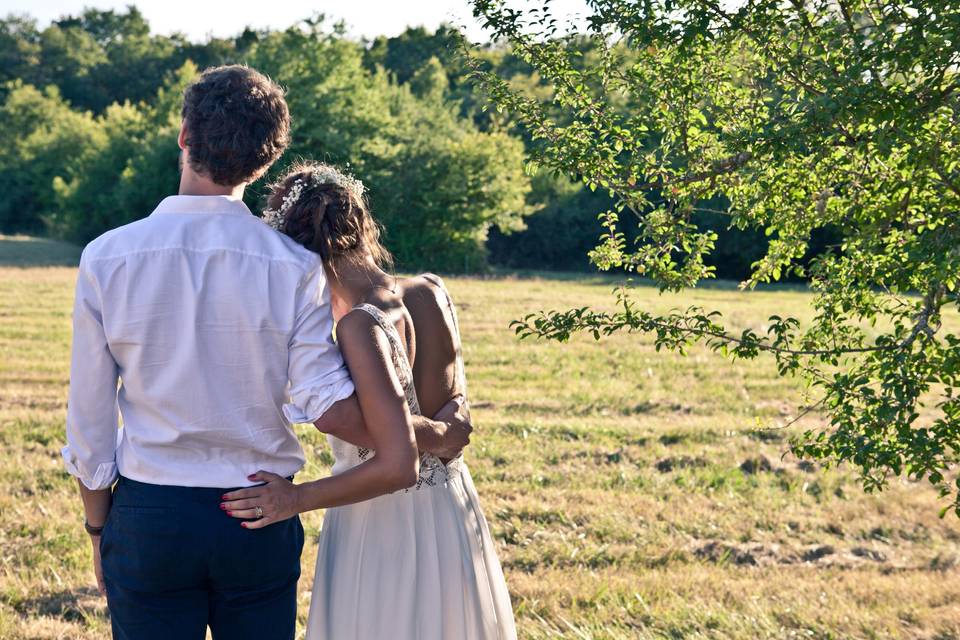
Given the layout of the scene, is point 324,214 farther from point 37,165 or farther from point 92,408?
point 37,165

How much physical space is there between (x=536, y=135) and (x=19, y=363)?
1100cm

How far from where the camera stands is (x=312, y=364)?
2516 millimetres

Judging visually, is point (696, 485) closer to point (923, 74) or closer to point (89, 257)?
point (923, 74)

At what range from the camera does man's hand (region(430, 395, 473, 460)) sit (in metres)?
3.22

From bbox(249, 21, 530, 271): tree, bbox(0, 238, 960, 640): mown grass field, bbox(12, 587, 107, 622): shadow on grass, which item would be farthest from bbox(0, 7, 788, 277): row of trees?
bbox(12, 587, 107, 622): shadow on grass

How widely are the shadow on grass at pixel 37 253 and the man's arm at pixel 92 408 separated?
32.2 m

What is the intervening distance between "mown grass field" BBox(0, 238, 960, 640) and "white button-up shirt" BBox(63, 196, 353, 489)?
2823mm

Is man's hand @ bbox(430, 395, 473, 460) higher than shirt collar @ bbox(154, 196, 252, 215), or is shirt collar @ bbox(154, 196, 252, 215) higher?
shirt collar @ bbox(154, 196, 252, 215)

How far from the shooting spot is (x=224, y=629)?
8.71 feet

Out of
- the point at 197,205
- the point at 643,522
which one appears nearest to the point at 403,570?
the point at 197,205

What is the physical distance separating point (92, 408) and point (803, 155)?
108 inches

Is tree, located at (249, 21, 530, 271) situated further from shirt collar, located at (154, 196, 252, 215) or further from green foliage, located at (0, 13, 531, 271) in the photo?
shirt collar, located at (154, 196, 252, 215)

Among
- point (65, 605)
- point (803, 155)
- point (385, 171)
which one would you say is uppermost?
point (385, 171)

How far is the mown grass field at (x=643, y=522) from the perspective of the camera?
5527 mm
